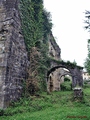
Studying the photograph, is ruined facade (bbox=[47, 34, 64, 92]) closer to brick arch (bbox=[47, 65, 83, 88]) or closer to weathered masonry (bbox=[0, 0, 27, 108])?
brick arch (bbox=[47, 65, 83, 88])

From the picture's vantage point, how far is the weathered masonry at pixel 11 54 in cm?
757

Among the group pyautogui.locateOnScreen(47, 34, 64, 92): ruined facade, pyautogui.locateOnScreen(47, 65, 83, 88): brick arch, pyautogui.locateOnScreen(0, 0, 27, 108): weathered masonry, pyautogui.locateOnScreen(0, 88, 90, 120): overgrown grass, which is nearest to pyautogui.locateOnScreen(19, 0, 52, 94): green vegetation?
pyautogui.locateOnScreen(0, 0, 27, 108): weathered masonry

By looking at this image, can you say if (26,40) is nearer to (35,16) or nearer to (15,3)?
(15,3)

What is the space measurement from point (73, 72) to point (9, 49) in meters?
8.89

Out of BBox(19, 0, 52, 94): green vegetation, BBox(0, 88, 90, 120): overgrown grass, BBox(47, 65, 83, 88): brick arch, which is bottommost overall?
BBox(0, 88, 90, 120): overgrown grass

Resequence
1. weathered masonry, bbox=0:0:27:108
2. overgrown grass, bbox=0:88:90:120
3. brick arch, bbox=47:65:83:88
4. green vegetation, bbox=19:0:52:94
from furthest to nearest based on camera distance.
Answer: brick arch, bbox=47:65:83:88 → green vegetation, bbox=19:0:52:94 → weathered masonry, bbox=0:0:27:108 → overgrown grass, bbox=0:88:90:120

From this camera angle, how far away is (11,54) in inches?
322

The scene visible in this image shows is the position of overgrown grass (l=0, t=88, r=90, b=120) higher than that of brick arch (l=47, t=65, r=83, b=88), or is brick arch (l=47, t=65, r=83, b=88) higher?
brick arch (l=47, t=65, r=83, b=88)

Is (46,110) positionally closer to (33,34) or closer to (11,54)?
(11,54)

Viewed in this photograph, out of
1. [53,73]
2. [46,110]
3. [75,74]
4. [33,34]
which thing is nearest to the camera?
[46,110]

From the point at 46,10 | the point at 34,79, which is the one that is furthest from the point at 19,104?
the point at 46,10

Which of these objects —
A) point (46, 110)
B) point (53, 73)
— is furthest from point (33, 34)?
point (53, 73)

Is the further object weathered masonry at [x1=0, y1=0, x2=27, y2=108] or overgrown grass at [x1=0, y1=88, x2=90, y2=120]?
weathered masonry at [x1=0, y1=0, x2=27, y2=108]

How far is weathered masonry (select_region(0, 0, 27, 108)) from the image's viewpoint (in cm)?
757
